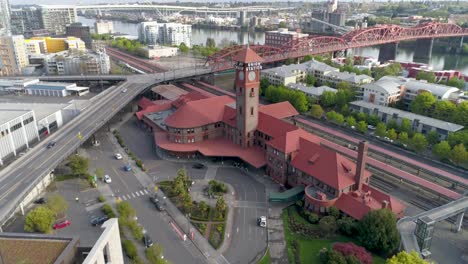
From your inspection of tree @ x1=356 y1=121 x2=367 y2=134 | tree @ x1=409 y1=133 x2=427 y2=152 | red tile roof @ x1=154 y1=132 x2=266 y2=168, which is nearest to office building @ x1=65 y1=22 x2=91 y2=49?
red tile roof @ x1=154 y1=132 x2=266 y2=168

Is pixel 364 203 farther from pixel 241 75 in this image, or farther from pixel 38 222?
pixel 38 222

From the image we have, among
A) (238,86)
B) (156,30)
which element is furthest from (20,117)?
(156,30)

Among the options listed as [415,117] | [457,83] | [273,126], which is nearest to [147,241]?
[273,126]

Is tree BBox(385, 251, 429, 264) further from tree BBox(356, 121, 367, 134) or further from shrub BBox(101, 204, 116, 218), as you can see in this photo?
tree BBox(356, 121, 367, 134)

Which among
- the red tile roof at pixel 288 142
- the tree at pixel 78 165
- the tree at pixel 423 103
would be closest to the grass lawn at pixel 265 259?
the red tile roof at pixel 288 142

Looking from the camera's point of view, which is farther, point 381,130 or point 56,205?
point 381,130

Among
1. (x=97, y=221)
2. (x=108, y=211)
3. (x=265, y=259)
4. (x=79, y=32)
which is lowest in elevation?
(x=265, y=259)

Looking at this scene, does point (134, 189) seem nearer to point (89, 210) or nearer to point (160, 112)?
point (89, 210)
